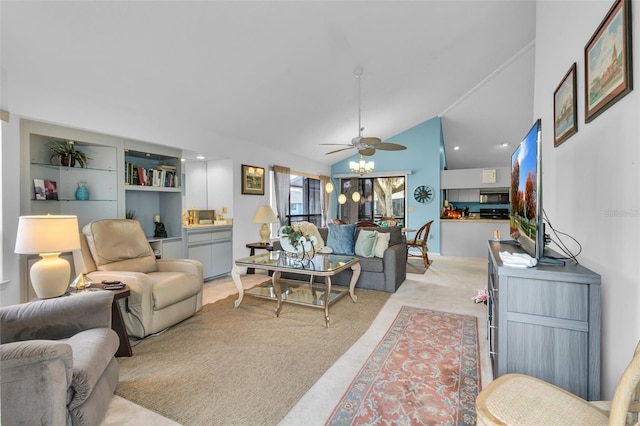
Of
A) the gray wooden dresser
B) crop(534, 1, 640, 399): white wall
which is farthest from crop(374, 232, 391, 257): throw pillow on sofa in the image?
the gray wooden dresser

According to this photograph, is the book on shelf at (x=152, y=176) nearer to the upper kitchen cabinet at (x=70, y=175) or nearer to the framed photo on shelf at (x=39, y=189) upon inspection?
the upper kitchen cabinet at (x=70, y=175)

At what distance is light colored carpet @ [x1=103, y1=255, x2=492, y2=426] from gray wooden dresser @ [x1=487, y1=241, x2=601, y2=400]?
26.1 inches

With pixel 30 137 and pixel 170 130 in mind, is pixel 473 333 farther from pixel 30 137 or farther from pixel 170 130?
pixel 30 137

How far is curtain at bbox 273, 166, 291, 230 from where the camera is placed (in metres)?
6.12

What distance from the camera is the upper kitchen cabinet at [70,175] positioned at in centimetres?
279

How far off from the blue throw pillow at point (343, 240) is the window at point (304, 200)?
2.52m

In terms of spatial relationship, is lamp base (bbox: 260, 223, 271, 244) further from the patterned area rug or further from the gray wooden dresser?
the gray wooden dresser

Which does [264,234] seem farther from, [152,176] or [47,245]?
[47,245]

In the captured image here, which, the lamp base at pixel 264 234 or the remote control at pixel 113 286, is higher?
the lamp base at pixel 264 234

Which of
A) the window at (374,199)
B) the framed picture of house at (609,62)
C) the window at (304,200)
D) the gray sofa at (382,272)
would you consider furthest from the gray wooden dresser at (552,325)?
the window at (374,199)

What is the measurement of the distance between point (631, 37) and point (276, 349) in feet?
9.32

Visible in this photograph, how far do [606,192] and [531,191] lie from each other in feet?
1.19

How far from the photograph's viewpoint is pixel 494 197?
8.05 meters

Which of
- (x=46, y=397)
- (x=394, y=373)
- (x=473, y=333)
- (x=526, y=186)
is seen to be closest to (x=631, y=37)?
(x=526, y=186)
